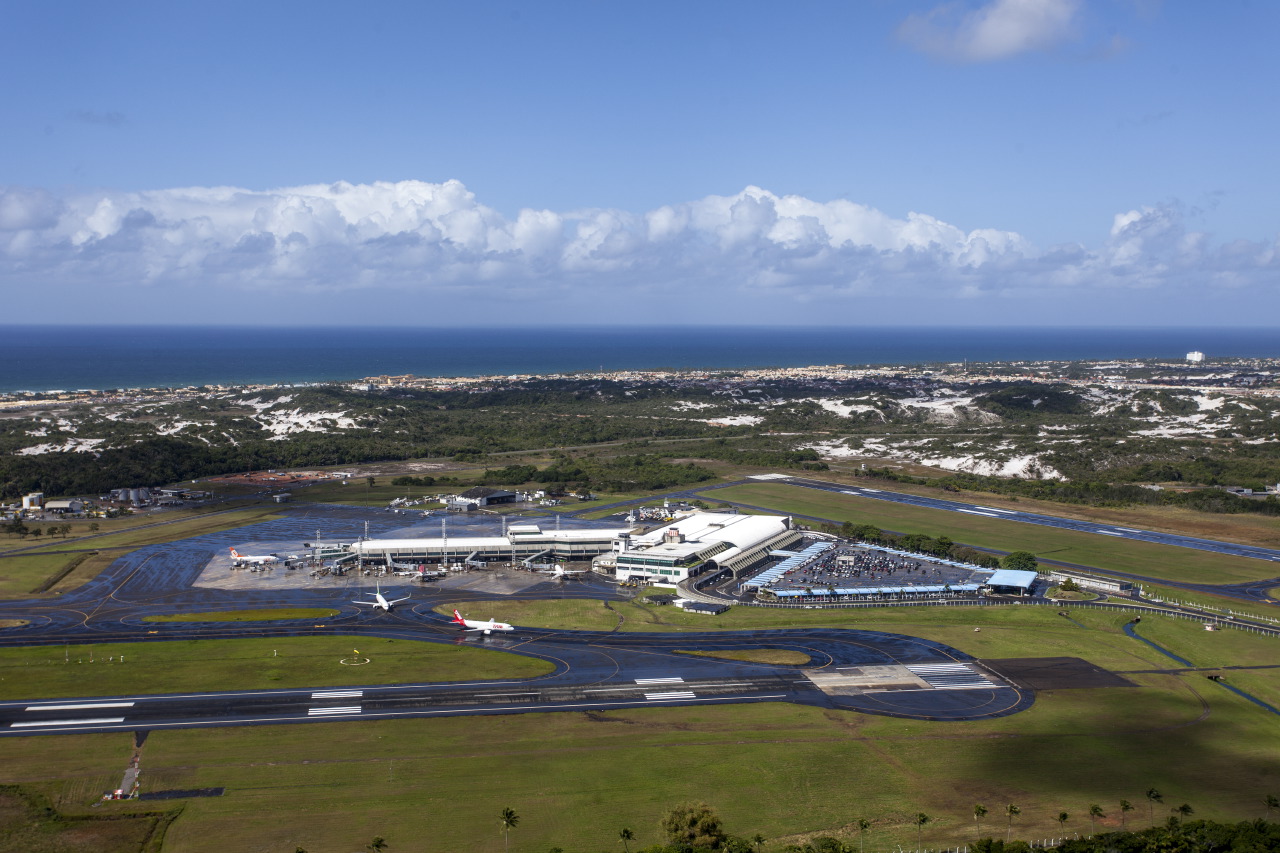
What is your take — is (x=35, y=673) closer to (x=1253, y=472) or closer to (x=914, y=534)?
(x=914, y=534)

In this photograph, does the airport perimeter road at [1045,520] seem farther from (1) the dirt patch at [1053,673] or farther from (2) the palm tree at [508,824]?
(2) the palm tree at [508,824]

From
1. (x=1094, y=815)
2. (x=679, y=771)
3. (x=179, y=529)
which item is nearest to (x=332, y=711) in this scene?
(x=679, y=771)

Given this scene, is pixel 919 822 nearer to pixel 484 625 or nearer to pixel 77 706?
pixel 484 625

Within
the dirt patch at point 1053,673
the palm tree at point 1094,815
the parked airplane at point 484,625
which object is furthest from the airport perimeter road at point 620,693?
the palm tree at point 1094,815

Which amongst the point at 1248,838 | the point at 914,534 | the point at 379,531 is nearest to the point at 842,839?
the point at 1248,838

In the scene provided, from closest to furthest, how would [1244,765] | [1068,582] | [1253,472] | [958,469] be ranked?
[1244,765] < [1068,582] < [1253,472] < [958,469]

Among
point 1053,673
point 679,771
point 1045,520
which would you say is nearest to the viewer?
point 679,771
